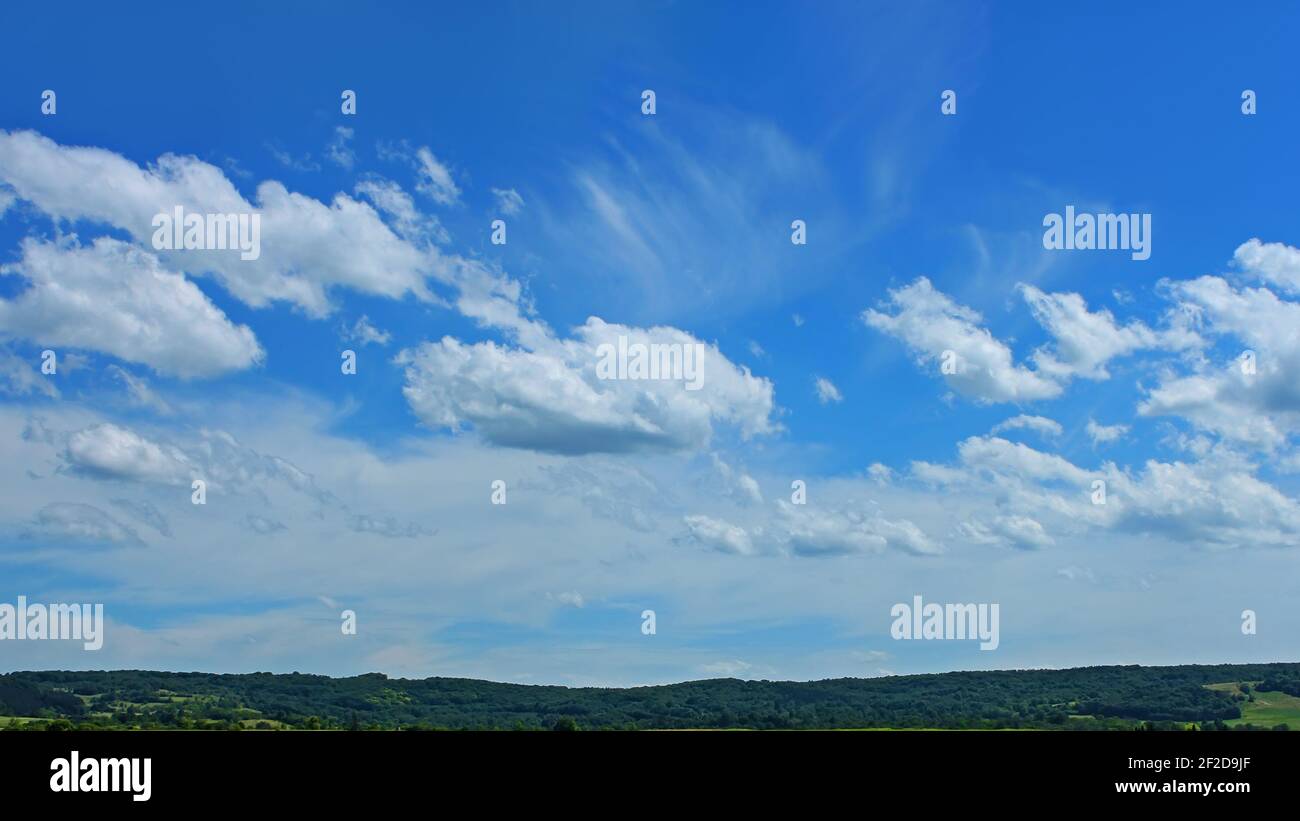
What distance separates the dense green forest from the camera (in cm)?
13200

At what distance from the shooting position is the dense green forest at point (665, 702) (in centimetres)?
13200

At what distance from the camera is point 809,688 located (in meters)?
153

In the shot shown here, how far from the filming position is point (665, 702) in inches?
5630
